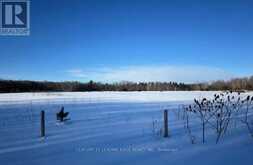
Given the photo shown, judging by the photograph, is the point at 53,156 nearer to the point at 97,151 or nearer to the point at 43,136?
the point at 97,151

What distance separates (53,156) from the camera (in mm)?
4527

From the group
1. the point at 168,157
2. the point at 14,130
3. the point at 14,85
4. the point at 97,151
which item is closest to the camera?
the point at 168,157

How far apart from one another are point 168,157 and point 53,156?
249 cm

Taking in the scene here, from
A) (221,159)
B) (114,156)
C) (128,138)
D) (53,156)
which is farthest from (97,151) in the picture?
(221,159)

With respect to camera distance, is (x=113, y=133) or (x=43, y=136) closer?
(x=43, y=136)

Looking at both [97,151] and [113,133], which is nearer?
[97,151]

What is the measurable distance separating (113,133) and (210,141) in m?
2.88

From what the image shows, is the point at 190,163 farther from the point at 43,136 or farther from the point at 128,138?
the point at 43,136

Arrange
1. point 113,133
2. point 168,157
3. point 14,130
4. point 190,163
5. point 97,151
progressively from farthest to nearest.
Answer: point 14,130
point 113,133
point 97,151
point 168,157
point 190,163

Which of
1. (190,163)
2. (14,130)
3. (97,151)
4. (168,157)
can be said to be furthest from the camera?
(14,130)

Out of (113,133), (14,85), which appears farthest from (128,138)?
(14,85)

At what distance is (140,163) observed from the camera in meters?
4.12

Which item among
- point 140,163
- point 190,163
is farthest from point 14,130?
point 190,163

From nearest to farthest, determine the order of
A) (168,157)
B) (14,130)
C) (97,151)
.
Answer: (168,157), (97,151), (14,130)
